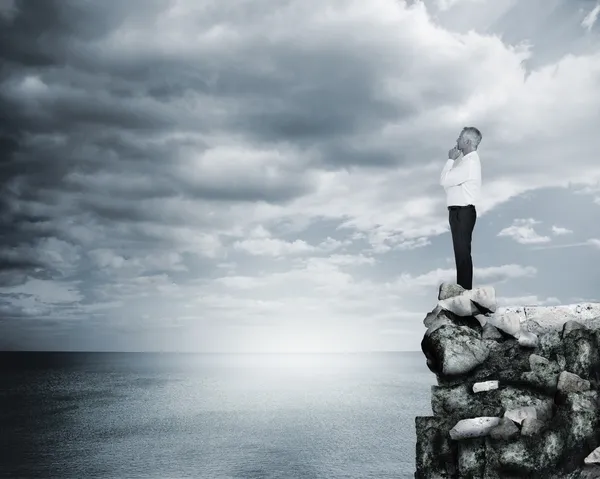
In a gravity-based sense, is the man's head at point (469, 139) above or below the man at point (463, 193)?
above

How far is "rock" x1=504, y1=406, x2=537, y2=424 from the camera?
10062mm

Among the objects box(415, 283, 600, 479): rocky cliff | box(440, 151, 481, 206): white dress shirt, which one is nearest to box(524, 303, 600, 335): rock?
box(415, 283, 600, 479): rocky cliff

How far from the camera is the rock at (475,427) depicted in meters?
10.2

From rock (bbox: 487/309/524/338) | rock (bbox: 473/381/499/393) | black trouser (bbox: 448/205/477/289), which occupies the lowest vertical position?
rock (bbox: 473/381/499/393)

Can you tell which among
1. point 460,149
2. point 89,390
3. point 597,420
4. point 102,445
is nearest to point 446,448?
point 597,420

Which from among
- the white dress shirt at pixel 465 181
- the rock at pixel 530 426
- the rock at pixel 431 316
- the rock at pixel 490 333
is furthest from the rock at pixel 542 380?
the white dress shirt at pixel 465 181

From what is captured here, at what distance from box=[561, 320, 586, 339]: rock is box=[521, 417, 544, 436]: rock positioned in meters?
2.23

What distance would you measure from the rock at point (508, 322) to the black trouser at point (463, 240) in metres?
→ 1.78

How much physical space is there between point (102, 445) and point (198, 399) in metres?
52.3

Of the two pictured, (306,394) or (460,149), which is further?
(306,394)

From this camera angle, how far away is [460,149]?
14039 mm

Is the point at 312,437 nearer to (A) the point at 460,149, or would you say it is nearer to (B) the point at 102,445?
(B) the point at 102,445

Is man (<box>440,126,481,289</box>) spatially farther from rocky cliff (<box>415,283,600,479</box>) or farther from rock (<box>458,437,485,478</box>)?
rock (<box>458,437,485,478</box>)

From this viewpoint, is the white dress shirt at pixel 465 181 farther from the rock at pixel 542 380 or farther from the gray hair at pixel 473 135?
the rock at pixel 542 380
